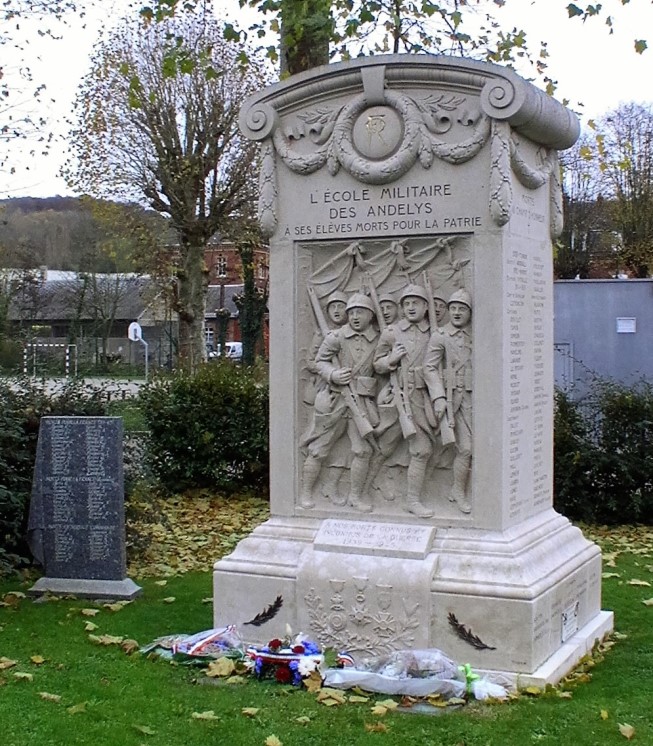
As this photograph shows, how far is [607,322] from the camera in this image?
20375 mm

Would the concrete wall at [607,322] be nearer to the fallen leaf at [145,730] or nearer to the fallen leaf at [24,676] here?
the fallen leaf at [24,676]

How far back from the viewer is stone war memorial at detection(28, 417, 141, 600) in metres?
8.67

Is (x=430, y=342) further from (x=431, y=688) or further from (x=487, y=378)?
(x=431, y=688)

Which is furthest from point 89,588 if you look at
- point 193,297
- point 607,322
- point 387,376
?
point 193,297

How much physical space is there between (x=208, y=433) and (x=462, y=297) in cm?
749

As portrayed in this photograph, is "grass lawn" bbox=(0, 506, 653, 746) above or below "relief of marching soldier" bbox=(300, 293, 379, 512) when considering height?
below

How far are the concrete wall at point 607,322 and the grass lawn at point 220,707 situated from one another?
43.2 ft

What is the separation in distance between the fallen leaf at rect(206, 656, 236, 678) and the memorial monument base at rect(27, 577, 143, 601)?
2.24 m

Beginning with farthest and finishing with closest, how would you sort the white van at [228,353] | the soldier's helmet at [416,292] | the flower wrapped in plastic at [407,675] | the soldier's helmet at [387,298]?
the white van at [228,353]
the soldier's helmet at [387,298]
the soldier's helmet at [416,292]
the flower wrapped in plastic at [407,675]

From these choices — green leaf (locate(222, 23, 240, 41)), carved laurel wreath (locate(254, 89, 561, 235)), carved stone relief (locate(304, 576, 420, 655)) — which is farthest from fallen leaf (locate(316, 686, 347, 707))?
green leaf (locate(222, 23, 240, 41))

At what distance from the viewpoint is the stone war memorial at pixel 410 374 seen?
6.40 meters

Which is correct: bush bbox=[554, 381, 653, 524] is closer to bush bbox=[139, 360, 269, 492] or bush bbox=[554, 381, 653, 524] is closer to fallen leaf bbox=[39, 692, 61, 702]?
bush bbox=[139, 360, 269, 492]

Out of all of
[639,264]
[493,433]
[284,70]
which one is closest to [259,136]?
[493,433]

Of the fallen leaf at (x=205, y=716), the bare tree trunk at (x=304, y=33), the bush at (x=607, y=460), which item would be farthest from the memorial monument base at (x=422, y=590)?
the bare tree trunk at (x=304, y=33)
